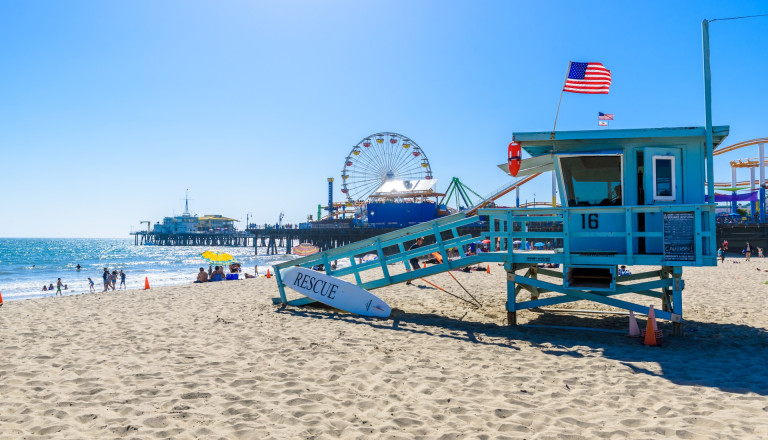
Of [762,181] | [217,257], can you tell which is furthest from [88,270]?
[762,181]

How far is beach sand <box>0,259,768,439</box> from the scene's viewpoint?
4164 mm

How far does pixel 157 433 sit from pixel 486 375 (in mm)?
3561

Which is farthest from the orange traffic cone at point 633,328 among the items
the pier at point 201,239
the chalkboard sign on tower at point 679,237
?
the pier at point 201,239

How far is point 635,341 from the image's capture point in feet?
25.5

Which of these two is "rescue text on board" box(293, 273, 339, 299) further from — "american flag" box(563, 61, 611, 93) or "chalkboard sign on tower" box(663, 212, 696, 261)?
"american flag" box(563, 61, 611, 93)

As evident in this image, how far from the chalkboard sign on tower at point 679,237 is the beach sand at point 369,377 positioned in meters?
1.38

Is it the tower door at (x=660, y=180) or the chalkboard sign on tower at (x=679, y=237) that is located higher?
the tower door at (x=660, y=180)

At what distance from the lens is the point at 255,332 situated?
8070mm

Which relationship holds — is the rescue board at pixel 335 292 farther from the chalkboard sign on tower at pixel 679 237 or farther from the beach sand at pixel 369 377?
the chalkboard sign on tower at pixel 679 237

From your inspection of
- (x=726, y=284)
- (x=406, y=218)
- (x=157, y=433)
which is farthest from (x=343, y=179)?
(x=157, y=433)

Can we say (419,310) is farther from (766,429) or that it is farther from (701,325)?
(766,429)

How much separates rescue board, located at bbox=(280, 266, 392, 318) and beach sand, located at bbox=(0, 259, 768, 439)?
303 mm

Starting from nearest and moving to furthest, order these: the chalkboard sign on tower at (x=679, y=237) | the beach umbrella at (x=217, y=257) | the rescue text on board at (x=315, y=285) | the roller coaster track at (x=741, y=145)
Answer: the chalkboard sign on tower at (x=679, y=237) < the rescue text on board at (x=315, y=285) < the beach umbrella at (x=217, y=257) < the roller coaster track at (x=741, y=145)

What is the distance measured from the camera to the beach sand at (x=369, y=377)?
13.7ft
